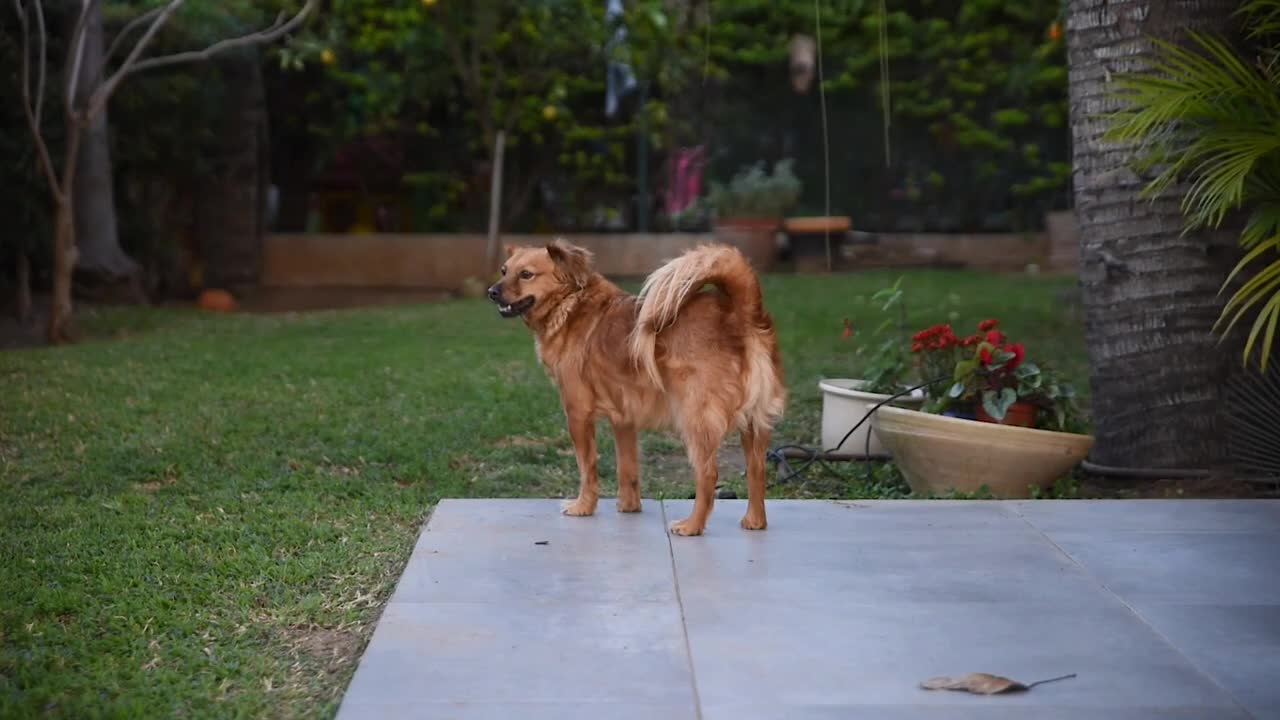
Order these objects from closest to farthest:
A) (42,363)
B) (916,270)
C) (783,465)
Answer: (783,465)
(42,363)
(916,270)

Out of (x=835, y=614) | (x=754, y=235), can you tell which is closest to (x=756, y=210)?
(x=754, y=235)

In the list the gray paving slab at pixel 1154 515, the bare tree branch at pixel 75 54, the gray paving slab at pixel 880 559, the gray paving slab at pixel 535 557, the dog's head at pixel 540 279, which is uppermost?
the bare tree branch at pixel 75 54

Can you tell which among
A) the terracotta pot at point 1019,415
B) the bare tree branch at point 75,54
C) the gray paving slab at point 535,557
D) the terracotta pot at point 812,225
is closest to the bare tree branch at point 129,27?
the bare tree branch at point 75,54

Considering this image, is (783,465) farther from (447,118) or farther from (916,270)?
(447,118)

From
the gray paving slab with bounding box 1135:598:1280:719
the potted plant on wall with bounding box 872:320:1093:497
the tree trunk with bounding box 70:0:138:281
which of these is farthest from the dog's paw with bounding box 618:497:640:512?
the tree trunk with bounding box 70:0:138:281

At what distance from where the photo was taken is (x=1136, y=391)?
6047 mm

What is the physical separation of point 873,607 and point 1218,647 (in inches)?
37.8

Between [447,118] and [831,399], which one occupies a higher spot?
[447,118]

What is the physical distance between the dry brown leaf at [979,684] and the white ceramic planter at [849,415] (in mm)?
3012

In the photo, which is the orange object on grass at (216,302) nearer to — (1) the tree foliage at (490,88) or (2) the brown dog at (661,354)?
(1) the tree foliage at (490,88)

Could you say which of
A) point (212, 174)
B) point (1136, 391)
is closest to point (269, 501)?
point (1136, 391)

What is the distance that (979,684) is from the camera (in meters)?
3.36

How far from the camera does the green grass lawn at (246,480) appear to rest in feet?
12.3

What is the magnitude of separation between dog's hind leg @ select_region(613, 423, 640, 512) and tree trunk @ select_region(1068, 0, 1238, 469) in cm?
235
